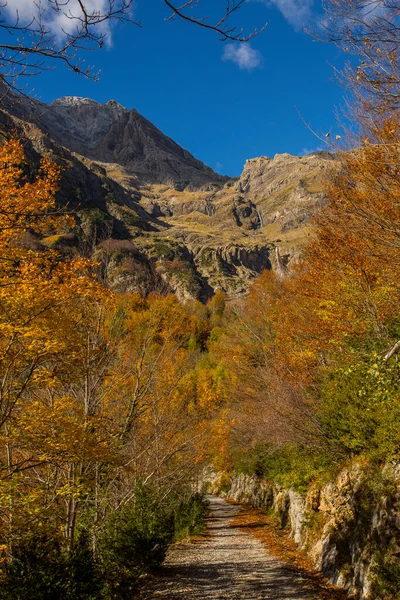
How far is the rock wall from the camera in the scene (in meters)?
6.42

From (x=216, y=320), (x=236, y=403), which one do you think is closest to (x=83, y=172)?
(x=216, y=320)

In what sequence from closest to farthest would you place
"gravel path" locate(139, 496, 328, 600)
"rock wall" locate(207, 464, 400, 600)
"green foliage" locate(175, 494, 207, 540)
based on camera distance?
1. "rock wall" locate(207, 464, 400, 600)
2. "gravel path" locate(139, 496, 328, 600)
3. "green foliage" locate(175, 494, 207, 540)

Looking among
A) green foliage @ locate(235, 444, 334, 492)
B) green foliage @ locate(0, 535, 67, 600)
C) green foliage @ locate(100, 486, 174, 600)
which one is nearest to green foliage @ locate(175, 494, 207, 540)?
green foliage @ locate(235, 444, 334, 492)

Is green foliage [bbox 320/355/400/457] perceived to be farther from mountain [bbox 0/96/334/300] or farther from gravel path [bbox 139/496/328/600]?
mountain [bbox 0/96/334/300]

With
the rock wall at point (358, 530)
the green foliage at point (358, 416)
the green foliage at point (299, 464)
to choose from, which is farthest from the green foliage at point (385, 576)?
the green foliage at point (299, 464)

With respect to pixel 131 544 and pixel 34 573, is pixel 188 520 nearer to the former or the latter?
pixel 131 544

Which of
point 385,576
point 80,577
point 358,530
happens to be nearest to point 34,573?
point 80,577

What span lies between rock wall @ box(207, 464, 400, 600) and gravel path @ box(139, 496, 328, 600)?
0.87 m

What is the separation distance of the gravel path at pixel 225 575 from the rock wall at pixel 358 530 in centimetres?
87

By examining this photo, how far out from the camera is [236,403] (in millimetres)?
20172

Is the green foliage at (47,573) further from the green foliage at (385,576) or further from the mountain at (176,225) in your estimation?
the mountain at (176,225)

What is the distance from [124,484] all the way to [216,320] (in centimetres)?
3891

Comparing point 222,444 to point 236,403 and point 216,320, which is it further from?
point 216,320

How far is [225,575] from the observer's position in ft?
32.5
